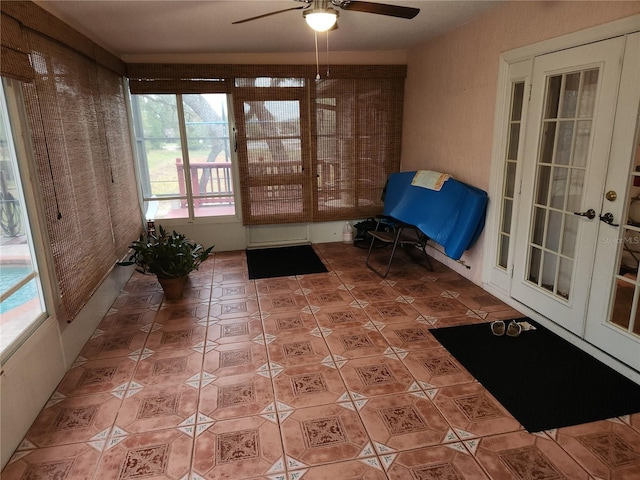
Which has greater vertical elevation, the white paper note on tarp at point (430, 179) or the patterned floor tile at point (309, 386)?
the white paper note on tarp at point (430, 179)

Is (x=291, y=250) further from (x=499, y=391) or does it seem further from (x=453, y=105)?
(x=499, y=391)

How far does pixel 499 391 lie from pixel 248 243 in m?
3.56

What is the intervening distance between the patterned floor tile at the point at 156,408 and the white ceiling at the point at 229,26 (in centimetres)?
245

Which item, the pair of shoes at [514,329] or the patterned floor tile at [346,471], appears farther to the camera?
the pair of shoes at [514,329]

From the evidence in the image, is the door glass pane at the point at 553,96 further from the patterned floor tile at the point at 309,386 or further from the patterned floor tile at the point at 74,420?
the patterned floor tile at the point at 74,420

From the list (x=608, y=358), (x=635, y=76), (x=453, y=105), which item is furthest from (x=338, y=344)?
(x=453, y=105)

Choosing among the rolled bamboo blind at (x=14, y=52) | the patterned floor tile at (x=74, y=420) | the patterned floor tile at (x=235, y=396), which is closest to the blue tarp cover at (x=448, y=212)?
the patterned floor tile at (x=235, y=396)

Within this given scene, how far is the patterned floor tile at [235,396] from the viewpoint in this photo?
218 cm

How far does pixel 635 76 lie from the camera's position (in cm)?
218

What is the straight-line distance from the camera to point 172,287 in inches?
141

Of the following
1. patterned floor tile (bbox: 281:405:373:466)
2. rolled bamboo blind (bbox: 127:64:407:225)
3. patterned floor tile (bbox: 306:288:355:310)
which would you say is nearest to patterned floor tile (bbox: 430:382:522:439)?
patterned floor tile (bbox: 281:405:373:466)

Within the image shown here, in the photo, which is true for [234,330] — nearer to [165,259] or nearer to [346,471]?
[165,259]

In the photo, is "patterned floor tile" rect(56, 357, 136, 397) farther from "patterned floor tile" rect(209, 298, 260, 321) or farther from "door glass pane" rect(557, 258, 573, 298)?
"door glass pane" rect(557, 258, 573, 298)

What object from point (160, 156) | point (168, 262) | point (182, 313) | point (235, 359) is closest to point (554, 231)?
point (235, 359)
